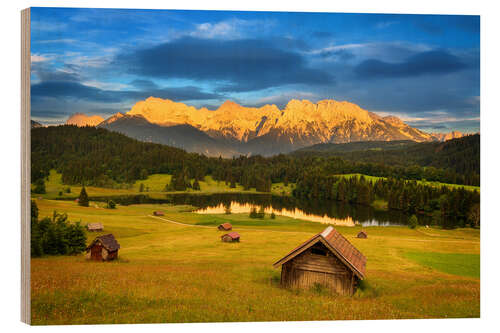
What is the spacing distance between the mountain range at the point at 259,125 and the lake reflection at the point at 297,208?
723 cm

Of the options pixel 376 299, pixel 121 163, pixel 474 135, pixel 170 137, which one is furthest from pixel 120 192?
pixel 474 135

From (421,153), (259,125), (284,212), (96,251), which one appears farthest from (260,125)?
(284,212)

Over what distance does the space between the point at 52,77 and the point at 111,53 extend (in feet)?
8.68

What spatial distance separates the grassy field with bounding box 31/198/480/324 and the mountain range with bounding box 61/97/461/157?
17.2ft

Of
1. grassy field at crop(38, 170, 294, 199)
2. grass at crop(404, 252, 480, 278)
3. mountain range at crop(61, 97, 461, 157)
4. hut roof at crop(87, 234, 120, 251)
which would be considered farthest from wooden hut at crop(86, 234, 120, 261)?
grass at crop(404, 252, 480, 278)

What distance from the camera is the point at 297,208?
93.5ft

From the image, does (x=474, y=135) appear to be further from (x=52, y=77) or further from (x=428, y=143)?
(x=52, y=77)

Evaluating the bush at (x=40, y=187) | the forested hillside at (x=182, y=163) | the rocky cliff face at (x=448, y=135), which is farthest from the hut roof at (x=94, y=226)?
the rocky cliff face at (x=448, y=135)

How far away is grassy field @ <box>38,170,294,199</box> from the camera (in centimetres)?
1474

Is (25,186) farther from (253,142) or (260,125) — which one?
(253,142)

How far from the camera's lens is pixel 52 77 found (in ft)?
40.3

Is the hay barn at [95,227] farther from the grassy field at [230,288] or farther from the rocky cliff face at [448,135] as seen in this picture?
the rocky cliff face at [448,135]

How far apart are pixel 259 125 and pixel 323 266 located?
9923mm

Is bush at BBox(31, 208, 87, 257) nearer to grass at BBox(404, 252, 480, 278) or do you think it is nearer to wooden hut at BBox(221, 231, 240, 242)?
wooden hut at BBox(221, 231, 240, 242)
